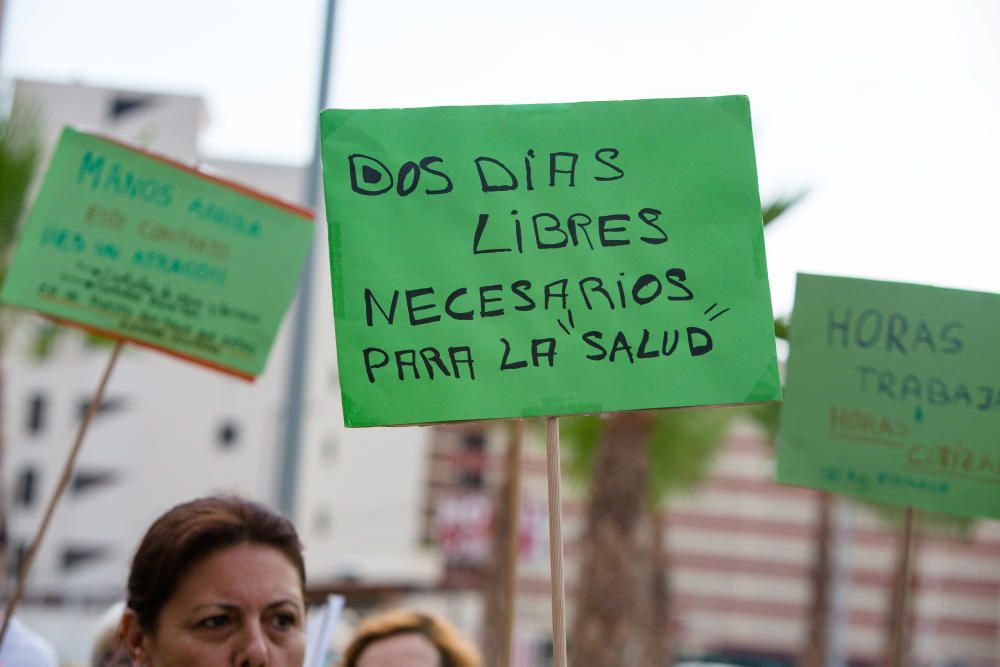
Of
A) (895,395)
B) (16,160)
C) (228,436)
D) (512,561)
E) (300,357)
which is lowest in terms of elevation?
(512,561)

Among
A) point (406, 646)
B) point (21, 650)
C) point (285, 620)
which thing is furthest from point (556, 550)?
point (21, 650)

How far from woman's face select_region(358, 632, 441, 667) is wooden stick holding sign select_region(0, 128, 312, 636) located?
781 millimetres

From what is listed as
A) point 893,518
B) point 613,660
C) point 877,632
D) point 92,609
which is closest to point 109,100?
point 92,609

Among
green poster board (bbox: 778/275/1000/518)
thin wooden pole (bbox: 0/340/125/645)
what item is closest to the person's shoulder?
thin wooden pole (bbox: 0/340/125/645)

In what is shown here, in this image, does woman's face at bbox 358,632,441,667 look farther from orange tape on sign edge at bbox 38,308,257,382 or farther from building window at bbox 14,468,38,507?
building window at bbox 14,468,38,507

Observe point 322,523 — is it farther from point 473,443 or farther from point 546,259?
point 546,259

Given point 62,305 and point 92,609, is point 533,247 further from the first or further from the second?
point 92,609

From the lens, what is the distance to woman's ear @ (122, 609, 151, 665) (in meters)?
2.11

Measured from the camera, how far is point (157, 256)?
3.38m

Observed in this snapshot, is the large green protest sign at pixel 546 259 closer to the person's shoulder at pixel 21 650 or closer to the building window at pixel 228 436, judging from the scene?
the person's shoulder at pixel 21 650

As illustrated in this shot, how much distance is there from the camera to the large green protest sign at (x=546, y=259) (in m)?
2.11

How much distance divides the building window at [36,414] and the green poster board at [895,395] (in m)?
38.7

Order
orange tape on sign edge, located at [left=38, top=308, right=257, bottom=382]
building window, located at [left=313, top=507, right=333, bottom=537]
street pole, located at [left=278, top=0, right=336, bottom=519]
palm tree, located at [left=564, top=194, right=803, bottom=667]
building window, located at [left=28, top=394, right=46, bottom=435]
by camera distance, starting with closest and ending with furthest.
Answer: orange tape on sign edge, located at [left=38, top=308, right=257, bottom=382]
street pole, located at [left=278, top=0, right=336, bottom=519]
palm tree, located at [left=564, top=194, right=803, bottom=667]
building window, located at [left=28, top=394, right=46, bottom=435]
building window, located at [left=313, top=507, right=333, bottom=537]

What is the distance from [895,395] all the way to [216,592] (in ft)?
5.21
